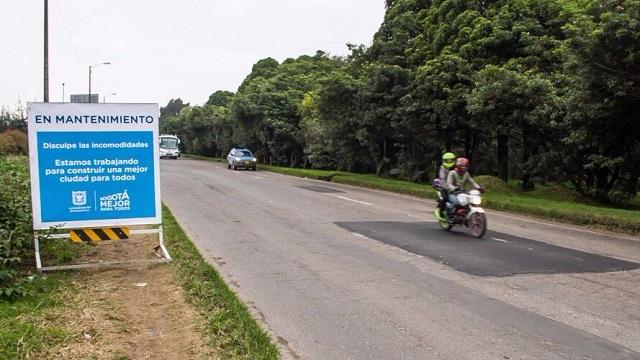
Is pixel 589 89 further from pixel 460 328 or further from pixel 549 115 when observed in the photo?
pixel 460 328

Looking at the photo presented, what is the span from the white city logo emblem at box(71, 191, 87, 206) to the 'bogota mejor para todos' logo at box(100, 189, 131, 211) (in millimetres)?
224

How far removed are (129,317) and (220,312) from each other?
3.15ft

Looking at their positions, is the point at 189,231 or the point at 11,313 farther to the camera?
the point at 189,231

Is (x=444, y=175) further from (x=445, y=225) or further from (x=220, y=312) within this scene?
(x=220, y=312)

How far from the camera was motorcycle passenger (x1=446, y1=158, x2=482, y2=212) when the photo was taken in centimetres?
1220

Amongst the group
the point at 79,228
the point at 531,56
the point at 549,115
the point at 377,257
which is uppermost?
the point at 531,56

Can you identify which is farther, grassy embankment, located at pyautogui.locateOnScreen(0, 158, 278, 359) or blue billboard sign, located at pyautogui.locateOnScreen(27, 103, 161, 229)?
blue billboard sign, located at pyautogui.locateOnScreen(27, 103, 161, 229)

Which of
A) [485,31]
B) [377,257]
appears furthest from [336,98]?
[377,257]

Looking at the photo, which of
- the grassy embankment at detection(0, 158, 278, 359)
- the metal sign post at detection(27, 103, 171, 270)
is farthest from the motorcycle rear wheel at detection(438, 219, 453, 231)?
the metal sign post at detection(27, 103, 171, 270)

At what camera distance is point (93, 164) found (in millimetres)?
8070

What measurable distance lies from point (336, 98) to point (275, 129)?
1620 cm

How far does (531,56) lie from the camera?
68.9ft

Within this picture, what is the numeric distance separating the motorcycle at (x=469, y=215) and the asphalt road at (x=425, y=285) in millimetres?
250

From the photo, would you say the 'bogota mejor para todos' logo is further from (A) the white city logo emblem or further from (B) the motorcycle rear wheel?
(B) the motorcycle rear wheel
